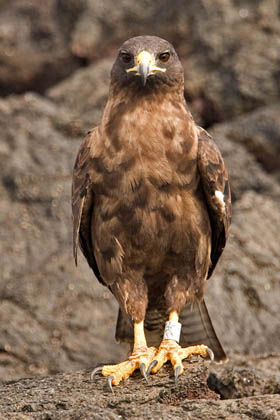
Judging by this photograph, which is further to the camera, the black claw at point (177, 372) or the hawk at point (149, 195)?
the hawk at point (149, 195)

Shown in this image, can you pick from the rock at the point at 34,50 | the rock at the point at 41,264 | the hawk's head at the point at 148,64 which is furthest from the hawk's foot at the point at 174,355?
the rock at the point at 34,50

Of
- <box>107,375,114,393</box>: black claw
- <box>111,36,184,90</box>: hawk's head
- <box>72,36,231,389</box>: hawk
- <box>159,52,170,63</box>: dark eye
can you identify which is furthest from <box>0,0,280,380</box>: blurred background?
<box>159,52,170,63</box>: dark eye

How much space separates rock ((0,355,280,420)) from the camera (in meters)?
5.50

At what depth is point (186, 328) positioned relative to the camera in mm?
7754

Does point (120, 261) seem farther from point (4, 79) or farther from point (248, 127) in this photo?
point (4, 79)

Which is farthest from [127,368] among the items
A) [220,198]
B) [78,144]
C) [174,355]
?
[78,144]

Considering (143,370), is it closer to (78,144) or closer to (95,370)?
(95,370)

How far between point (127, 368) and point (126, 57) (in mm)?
2407

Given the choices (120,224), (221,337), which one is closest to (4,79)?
(221,337)

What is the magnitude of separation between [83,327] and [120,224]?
281 cm

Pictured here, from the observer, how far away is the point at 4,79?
13.7 metres

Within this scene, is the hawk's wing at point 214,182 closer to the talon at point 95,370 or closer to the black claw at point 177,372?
→ the black claw at point 177,372

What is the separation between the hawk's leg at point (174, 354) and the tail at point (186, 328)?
82 cm

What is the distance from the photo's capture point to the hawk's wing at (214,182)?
700 centimetres
